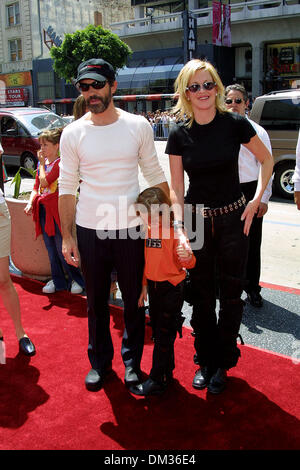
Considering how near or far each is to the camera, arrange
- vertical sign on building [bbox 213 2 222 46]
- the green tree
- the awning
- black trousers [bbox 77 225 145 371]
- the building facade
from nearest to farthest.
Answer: black trousers [bbox 77 225 145 371] → vertical sign on building [bbox 213 2 222 46] → the green tree → the building facade → the awning

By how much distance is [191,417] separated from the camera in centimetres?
276

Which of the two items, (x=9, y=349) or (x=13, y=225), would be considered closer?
(x=9, y=349)

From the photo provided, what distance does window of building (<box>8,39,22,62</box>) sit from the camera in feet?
147

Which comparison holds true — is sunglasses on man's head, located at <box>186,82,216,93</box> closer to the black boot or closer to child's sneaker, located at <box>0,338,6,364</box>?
the black boot

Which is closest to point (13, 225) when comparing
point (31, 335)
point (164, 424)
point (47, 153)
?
point (47, 153)

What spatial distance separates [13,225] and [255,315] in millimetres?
2794

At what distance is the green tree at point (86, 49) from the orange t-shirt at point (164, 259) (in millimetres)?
33084

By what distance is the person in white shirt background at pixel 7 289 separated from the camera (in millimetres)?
3342

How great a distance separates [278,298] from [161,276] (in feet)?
7.09

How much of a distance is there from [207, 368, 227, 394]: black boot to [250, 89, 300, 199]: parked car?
6975 mm

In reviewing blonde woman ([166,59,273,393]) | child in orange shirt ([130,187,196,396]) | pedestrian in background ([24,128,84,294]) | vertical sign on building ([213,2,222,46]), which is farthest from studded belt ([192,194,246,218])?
vertical sign on building ([213,2,222,46])

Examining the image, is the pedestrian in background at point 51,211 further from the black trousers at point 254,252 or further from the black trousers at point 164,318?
the black trousers at point 164,318

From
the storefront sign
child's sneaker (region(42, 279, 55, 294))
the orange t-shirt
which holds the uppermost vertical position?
the storefront sign
